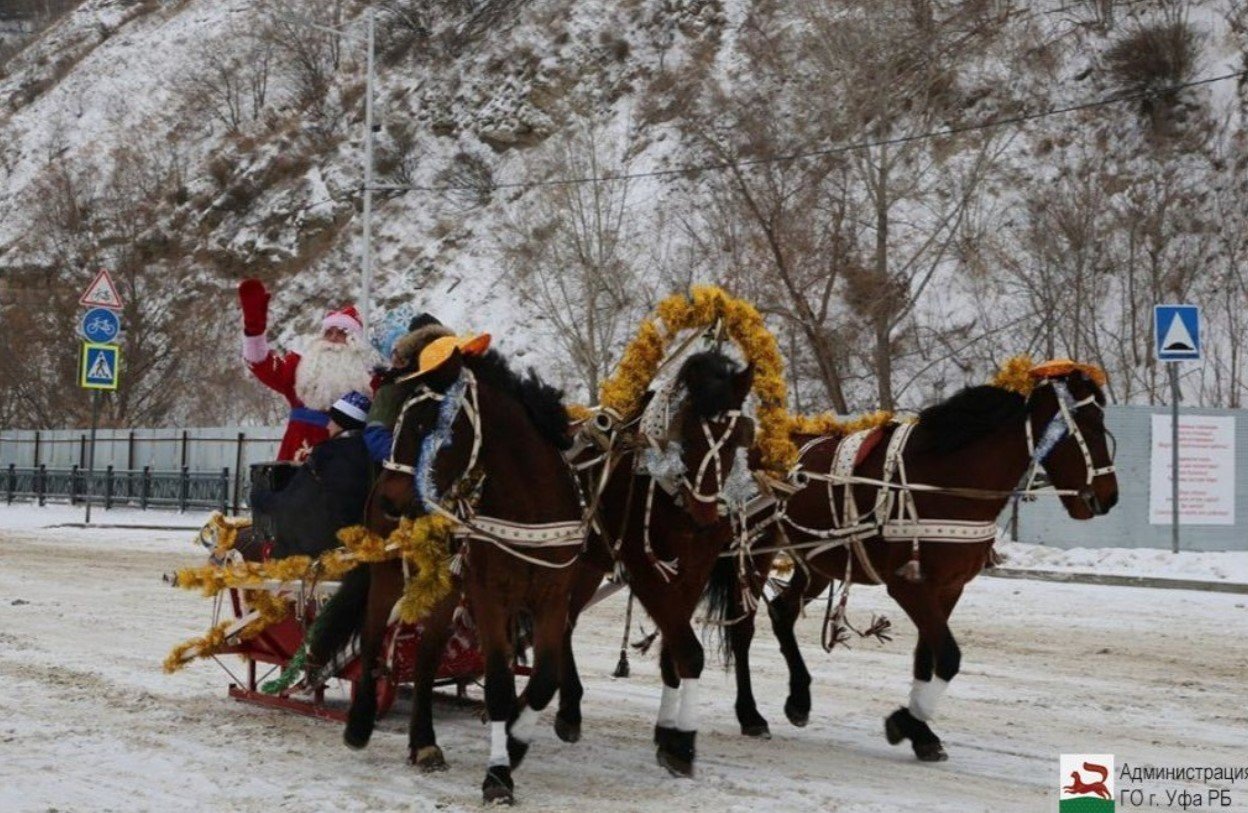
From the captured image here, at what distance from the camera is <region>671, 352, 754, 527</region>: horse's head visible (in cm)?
731

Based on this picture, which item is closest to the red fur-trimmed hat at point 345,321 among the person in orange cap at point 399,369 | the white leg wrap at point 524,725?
the person in orange cap at point 399,369

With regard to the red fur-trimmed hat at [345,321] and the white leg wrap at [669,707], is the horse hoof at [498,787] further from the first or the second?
the red fur-trimmed hat at [345,321]

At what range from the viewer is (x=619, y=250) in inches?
1490

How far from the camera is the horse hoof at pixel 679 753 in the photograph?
7.19 meters

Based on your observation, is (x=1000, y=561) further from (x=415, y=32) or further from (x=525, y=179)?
(x=415, y=32)

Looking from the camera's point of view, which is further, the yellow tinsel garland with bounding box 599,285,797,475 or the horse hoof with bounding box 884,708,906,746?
the yellow tinsel garland with bounding box 599,285,797,475

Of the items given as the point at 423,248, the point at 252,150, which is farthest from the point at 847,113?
the point at 252,150

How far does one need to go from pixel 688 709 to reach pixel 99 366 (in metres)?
21.7

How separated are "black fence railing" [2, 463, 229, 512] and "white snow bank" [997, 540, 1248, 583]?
→ 17527 mm

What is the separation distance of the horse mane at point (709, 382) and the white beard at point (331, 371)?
75.4 inches

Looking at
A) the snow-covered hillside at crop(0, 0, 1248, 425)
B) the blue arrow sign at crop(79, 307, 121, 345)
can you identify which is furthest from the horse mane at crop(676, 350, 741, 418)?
the blue arrow sign at crop(79, 307, 121, 345)

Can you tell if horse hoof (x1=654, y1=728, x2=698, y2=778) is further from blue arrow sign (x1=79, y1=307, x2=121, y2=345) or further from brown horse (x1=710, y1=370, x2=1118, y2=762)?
blue arrow sign (x1=79, y1=307, x2=121, y2=345)

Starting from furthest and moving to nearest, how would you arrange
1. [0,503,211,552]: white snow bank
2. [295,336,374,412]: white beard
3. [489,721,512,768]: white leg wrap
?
[0,503,211,552]: white snow bank < [295,336,374,412]: white beard < [489,721,512,768]: white leg wrap

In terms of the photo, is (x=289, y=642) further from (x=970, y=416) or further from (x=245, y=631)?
(x=970, y=416)
